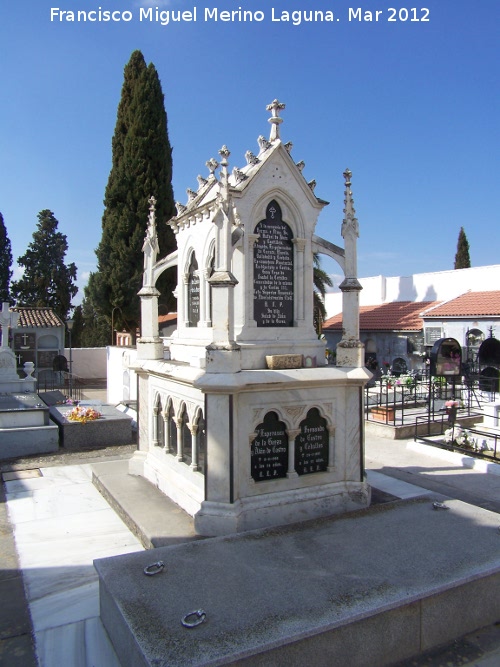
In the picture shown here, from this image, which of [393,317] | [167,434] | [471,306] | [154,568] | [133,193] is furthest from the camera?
[393,317]

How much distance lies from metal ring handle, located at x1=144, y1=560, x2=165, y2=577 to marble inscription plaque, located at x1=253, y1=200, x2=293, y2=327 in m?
3.05

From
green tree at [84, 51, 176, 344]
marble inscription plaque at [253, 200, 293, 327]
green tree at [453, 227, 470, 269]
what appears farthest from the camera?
green tree at [453, 227, 470, 269]

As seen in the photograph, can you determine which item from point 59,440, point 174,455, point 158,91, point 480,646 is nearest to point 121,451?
point 59,440

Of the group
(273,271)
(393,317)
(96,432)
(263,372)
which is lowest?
(96,432)

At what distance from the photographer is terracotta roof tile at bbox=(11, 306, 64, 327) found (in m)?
28.4

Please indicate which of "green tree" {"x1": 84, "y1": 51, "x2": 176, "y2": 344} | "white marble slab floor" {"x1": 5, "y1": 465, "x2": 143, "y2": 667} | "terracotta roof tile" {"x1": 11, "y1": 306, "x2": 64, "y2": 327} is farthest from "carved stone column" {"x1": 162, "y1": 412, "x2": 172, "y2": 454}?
"terracotta roof tile" {"x1": 11, "y1": 306, "x2": 64, "y2": 327}

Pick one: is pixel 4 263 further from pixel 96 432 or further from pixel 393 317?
pixel 96 432

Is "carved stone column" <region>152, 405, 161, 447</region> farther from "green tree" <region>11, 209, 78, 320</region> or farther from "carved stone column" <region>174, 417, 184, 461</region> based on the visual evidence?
"green tree" <region>11, 209, 78, 320</region>

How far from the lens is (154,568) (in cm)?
461

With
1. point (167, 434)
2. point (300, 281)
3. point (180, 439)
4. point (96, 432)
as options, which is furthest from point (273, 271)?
point (96, 432)

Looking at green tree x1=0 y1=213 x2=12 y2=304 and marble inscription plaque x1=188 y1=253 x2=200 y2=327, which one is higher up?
green tree x1=0 y1=213 x2=12 y2=304

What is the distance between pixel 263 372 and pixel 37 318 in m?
26.3

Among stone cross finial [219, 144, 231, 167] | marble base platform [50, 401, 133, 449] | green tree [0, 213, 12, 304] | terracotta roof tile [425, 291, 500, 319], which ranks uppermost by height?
green tree [0, 213, 12, 304]

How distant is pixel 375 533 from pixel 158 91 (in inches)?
1031
